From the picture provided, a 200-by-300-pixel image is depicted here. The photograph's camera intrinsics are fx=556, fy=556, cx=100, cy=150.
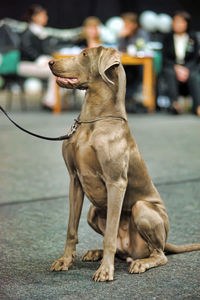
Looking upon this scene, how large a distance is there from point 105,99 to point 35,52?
7.88m

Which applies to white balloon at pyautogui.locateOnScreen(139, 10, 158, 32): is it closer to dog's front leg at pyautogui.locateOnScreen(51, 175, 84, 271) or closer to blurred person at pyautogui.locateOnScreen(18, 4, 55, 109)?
blurred person at pyautogui.locateOnScreen(18, 4, 55, 109)

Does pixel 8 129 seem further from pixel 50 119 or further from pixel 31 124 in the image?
pixel 50 119

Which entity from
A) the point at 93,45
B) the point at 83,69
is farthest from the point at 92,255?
the point at 93,45

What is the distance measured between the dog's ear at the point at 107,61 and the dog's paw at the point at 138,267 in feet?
2.75

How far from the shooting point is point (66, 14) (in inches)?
628

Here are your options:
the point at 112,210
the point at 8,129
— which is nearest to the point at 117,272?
the point at 112,210

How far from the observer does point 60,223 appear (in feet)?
11.1

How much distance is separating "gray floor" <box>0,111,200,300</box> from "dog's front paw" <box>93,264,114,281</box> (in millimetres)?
27

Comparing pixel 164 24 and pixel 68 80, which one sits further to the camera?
pixel 164 24

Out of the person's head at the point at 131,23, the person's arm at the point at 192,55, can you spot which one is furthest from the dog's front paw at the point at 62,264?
the person's head at the point at 131,23

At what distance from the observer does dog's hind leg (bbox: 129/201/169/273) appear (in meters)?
2.52

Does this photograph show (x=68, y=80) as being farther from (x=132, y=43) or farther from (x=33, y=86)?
(x=33, y=86)

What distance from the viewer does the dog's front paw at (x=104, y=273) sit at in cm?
239

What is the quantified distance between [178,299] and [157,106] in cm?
834
